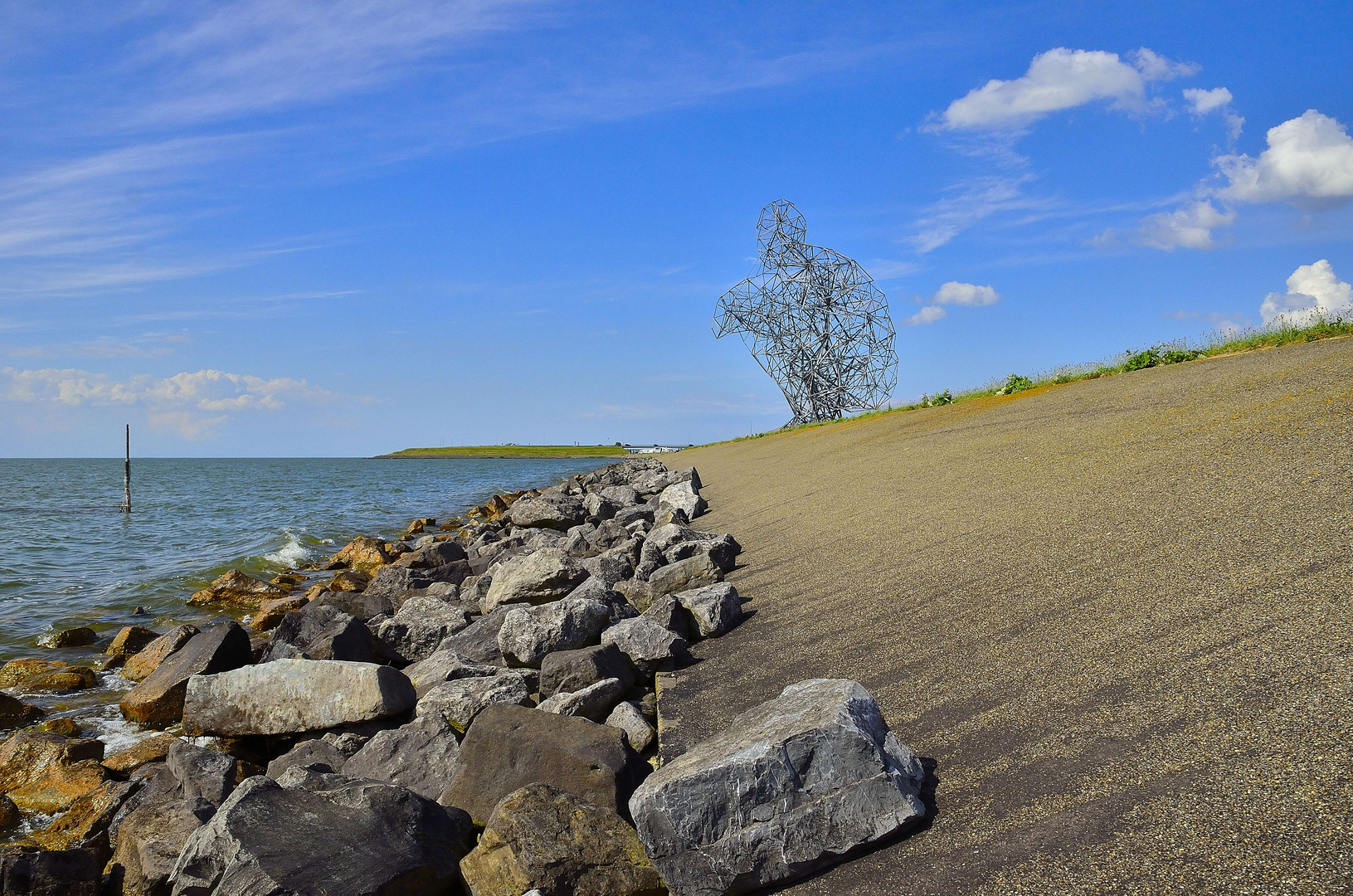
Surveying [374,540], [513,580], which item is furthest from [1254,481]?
[374,540]

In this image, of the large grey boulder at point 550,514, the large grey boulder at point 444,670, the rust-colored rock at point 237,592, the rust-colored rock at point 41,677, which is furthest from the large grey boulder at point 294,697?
the large grey boulder at point 550,514

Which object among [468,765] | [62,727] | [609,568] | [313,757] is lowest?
[62,727]

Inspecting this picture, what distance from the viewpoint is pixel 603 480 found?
91.4ft

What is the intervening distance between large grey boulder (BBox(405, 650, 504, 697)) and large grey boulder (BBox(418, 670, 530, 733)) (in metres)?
0.21

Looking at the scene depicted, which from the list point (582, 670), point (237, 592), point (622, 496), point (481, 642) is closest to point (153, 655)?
point (481, 642)

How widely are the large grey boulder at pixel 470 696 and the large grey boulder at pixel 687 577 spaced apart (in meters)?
2.07

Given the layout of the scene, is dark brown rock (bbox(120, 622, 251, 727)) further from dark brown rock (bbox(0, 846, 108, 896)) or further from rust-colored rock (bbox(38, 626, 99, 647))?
rust-colored rock (bbox(38, 626, 99, 647))

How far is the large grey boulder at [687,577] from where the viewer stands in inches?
300

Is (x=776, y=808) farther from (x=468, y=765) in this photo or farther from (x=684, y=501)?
(x=684, y=501)

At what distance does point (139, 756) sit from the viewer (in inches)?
248

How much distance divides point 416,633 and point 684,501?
21.1 ft

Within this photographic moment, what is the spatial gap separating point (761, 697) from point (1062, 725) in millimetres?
1790

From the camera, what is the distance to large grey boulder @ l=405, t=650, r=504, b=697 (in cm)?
621

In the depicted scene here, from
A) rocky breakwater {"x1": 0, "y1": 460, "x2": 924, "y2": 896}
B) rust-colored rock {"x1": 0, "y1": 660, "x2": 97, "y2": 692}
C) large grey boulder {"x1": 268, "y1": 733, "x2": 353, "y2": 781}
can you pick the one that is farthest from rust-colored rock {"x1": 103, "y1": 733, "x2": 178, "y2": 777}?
rust-colored rock {"x1": 0, "y1": 660, "x2": 97, "y2": 692}
